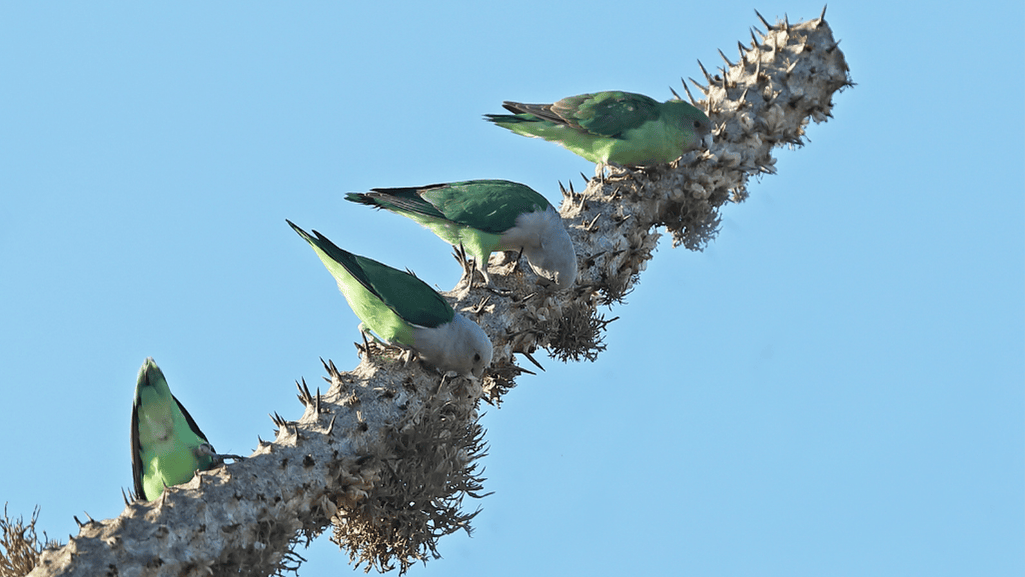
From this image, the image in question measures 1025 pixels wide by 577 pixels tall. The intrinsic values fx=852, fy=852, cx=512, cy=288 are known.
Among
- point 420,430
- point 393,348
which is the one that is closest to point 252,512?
point 420,430

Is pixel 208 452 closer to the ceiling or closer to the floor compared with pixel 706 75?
closer to the floor

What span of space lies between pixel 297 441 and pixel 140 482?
4.24 ft

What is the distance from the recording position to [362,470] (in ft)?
18.8

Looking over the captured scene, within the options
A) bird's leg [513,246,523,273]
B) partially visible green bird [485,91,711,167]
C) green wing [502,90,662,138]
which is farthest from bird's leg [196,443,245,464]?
green wing [502,90,662,138]

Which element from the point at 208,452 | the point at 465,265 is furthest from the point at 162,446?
the point at 465,265

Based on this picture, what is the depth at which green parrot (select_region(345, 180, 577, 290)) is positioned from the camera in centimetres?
704

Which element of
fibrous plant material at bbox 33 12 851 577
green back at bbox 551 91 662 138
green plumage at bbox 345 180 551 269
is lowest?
fibrous plant material at bbox 33 12 851 577

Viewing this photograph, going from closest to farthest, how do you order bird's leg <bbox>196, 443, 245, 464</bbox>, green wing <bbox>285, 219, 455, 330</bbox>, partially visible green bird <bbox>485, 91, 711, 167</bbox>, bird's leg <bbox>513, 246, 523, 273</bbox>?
bird's leg <bbox>196, 443, 245, 464</bbox>
green wing <bbox>285, 219, 455, 330</bbox>
bird's leg <bbox>513, 246, 523, 273</bbox>
partially visible green bird <bbox>485, 91, 711, 167</bbox>

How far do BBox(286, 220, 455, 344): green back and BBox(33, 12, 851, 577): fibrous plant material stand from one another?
29cm

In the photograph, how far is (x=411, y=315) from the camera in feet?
20.2

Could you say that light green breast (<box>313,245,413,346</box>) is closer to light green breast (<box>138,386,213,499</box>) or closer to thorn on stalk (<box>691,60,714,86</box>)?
light green breast (<box>138,386,213,499</box>)

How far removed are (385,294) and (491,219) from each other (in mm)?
1273

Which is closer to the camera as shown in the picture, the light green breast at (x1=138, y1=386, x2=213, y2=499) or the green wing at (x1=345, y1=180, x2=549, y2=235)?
the light green breast at (x1=138, y1=386, x2=213, y2=499)

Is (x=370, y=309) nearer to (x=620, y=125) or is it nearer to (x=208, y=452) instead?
(x=208, y=452)
